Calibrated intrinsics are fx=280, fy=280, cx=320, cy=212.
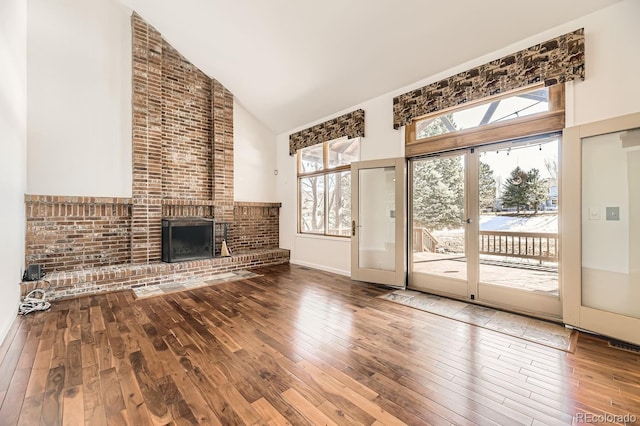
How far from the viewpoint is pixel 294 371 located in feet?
7.09

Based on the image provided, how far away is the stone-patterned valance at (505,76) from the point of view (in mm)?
2863

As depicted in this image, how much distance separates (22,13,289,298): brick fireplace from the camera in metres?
4.30

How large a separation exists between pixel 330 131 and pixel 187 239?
3430 millimetres

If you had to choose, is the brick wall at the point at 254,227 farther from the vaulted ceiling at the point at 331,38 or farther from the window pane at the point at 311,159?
the vaulted ceiling at the point at 331,38

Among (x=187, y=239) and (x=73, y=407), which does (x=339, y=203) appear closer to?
(x=187, y=239)

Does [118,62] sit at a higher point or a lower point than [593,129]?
higher

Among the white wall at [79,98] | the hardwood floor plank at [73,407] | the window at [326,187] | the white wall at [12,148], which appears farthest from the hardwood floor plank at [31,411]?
the window at [326,187]

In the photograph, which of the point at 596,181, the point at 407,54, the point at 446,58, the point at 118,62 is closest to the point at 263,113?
the point at 118,62

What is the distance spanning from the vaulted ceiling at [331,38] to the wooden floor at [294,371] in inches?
130

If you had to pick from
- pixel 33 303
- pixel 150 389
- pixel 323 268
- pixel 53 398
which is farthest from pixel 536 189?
pixel 33 303

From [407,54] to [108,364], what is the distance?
470 cm

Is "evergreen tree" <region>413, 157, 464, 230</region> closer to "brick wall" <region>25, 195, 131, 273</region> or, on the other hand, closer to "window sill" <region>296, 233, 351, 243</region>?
"window sill" <region>296, 233, 351, 243</region>

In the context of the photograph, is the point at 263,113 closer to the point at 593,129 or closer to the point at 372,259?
the point at 372,259

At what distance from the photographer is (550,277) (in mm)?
3256
